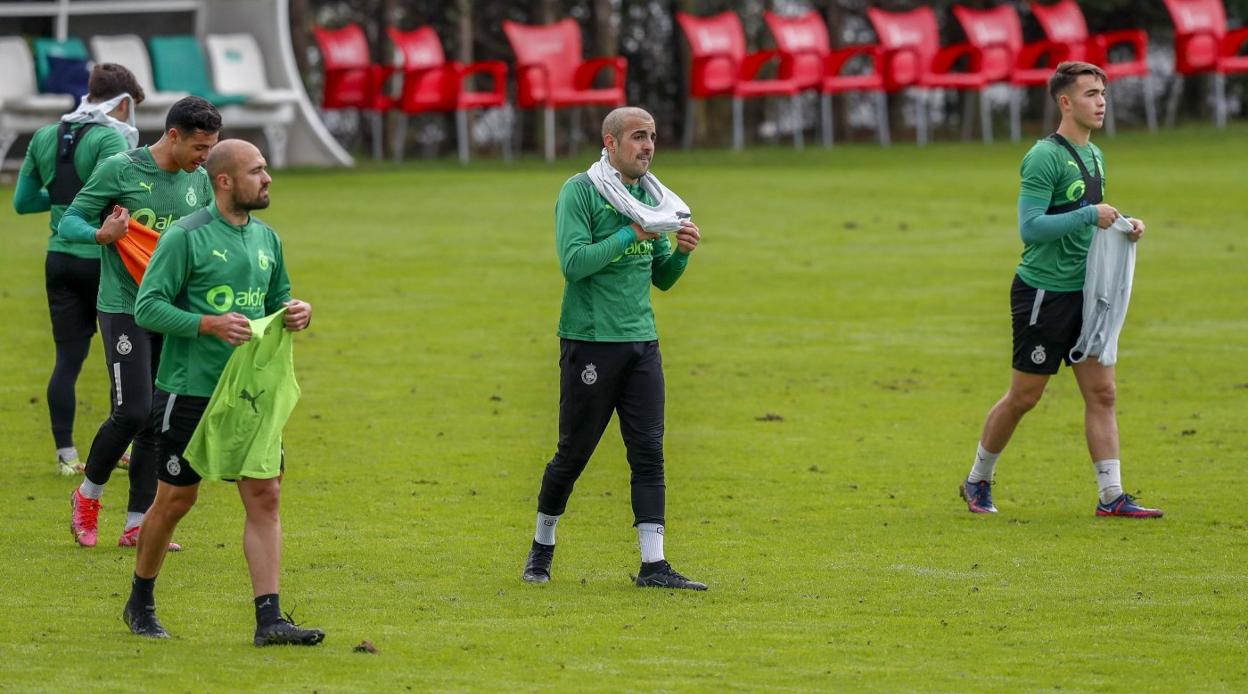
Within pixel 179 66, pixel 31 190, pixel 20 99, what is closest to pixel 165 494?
pixel 31 190

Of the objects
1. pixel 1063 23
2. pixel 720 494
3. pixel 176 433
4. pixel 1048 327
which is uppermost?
pixel 176 433

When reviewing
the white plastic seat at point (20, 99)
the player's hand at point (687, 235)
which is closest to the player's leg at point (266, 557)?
the player's hand at point (687, 235)

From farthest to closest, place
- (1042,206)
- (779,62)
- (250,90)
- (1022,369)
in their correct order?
(779,62) < (250,90) < (1022,369) < (1042,206)

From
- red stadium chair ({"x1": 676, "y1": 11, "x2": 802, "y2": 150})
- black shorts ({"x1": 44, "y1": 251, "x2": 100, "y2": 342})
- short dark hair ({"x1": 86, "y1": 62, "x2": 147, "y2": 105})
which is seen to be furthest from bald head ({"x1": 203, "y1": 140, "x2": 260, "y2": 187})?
red stadium chair ({"x1": 676, "y1": 11, "x2": 802, "y2": 150})

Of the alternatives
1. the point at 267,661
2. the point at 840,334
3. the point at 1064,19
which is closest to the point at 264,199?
the point at 267,661

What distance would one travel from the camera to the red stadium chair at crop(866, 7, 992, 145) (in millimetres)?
29469

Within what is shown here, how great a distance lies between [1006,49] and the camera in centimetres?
3031

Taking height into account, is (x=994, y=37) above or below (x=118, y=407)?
below

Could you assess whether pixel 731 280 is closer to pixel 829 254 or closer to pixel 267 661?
pixel 829 254

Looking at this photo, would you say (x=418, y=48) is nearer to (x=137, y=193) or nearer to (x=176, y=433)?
(x=137, y=193)

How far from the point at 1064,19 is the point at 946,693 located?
26244mm

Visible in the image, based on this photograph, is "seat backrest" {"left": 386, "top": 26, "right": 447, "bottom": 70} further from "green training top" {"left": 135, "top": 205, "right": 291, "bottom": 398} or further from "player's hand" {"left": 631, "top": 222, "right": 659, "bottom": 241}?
"green training top" {"left": 135, "top": 205, "right": 291, "bottom": 398}

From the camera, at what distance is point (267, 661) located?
6996 millimetres

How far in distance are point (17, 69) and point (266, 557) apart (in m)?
20.7
